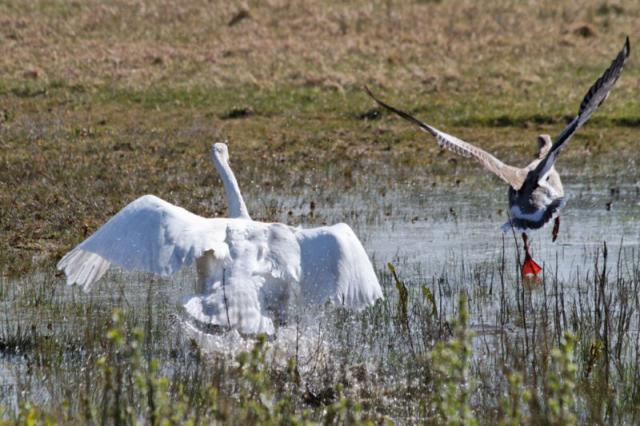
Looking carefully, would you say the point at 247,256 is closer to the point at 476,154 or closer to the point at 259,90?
the point at 476,154

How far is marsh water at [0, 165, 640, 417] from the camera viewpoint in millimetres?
7996

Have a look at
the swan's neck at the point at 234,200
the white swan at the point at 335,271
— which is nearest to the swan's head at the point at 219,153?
the swan's neck at the point at 234,200

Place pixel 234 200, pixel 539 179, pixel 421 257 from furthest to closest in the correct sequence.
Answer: pixel 421 257, pixel 539 179, pixel 234 200

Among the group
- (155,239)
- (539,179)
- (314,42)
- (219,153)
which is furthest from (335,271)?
(314,42)

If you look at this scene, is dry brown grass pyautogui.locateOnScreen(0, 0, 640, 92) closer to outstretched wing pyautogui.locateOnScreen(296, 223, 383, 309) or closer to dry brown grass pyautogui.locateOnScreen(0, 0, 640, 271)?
dry brown grass pyautogui.locateOnScreen(0, 0, 640, 271)

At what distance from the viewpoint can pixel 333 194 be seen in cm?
1423

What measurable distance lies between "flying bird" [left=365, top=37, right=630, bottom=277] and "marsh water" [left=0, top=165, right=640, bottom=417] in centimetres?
41

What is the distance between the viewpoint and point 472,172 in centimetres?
1594

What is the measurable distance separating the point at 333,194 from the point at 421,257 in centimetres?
341

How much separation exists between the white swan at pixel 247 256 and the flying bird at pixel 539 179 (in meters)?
2.50

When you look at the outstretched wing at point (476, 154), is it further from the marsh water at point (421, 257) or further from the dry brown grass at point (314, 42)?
the dry brown grass at point (314, 42)

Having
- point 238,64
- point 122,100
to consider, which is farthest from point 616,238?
point 238,64

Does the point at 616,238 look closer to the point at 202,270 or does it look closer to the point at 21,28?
the point at 202,270

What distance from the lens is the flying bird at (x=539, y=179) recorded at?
9.84 m
